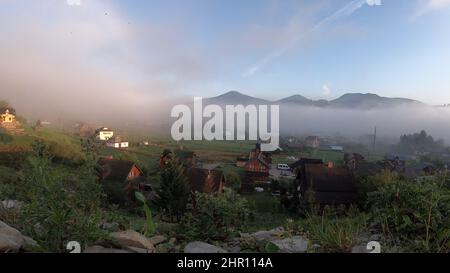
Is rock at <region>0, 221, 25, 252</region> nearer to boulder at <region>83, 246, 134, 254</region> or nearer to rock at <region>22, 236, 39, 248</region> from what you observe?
rock at <region>22, 236, 39, 248</region>

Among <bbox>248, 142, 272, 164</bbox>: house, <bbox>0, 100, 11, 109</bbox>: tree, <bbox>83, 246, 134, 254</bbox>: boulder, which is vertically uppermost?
<bbox>0, 100, 11, 109</bbox>: tree

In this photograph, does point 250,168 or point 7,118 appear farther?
point 250,168

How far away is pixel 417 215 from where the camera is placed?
320cm

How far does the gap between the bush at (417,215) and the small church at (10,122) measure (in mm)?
6490

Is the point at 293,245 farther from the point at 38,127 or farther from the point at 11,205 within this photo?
the point at 38,127

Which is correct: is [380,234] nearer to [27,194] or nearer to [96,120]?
[27,194]

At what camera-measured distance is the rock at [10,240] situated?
2.69 m

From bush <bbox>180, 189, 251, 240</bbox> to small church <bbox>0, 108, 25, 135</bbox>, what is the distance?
4.40 meters

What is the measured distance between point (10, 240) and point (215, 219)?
2.14m

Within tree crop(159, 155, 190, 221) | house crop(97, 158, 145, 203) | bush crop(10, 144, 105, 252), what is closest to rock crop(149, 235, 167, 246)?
bush crop(10, 144, 105, 252)

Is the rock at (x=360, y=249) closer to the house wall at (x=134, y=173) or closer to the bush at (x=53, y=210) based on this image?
the bush at (x=53, y=210)

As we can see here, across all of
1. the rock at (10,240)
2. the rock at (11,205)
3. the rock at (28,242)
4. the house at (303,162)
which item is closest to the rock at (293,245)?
the rock at (28,242)

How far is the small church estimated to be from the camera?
242 inches

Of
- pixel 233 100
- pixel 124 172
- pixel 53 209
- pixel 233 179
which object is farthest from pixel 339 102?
pixel 233 179
